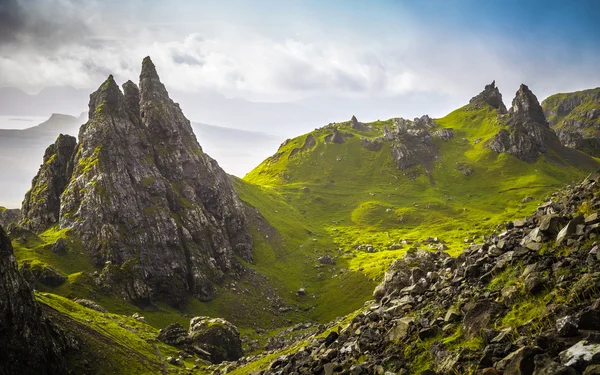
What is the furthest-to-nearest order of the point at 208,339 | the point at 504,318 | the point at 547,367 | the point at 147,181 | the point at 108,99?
the point at 108,99 → the point at 147,181 → the point at 208,339 → the point at 504,318 → the point at 547,367

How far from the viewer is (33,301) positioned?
52.8 m

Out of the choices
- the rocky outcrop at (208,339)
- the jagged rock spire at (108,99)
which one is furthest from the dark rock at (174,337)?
the jagged rock spire at (108,99)

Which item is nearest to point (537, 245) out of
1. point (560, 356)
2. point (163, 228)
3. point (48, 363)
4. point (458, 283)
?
point (458, 283)

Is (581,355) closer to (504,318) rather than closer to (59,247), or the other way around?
(504,318)

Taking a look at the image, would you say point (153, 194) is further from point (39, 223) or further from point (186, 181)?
point (39, 223)

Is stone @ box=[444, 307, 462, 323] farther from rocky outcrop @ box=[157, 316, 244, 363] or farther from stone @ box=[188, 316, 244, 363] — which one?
stone @ box=[188, 316, 244, 363]

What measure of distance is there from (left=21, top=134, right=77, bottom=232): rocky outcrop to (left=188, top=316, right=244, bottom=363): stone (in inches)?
3453

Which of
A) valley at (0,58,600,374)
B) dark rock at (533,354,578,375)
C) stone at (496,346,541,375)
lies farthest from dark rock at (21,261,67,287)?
dark rock at (533,354,578,375)

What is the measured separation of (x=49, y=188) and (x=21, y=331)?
11921cm

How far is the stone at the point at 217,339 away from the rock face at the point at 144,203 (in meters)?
33.4

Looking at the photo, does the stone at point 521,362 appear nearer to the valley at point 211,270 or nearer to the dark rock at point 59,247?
the valley at point 211,270

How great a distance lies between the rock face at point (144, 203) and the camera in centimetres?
12344

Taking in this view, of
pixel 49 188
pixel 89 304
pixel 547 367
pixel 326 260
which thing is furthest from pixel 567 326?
pixel 49 188

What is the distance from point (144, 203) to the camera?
139000 millimetres
